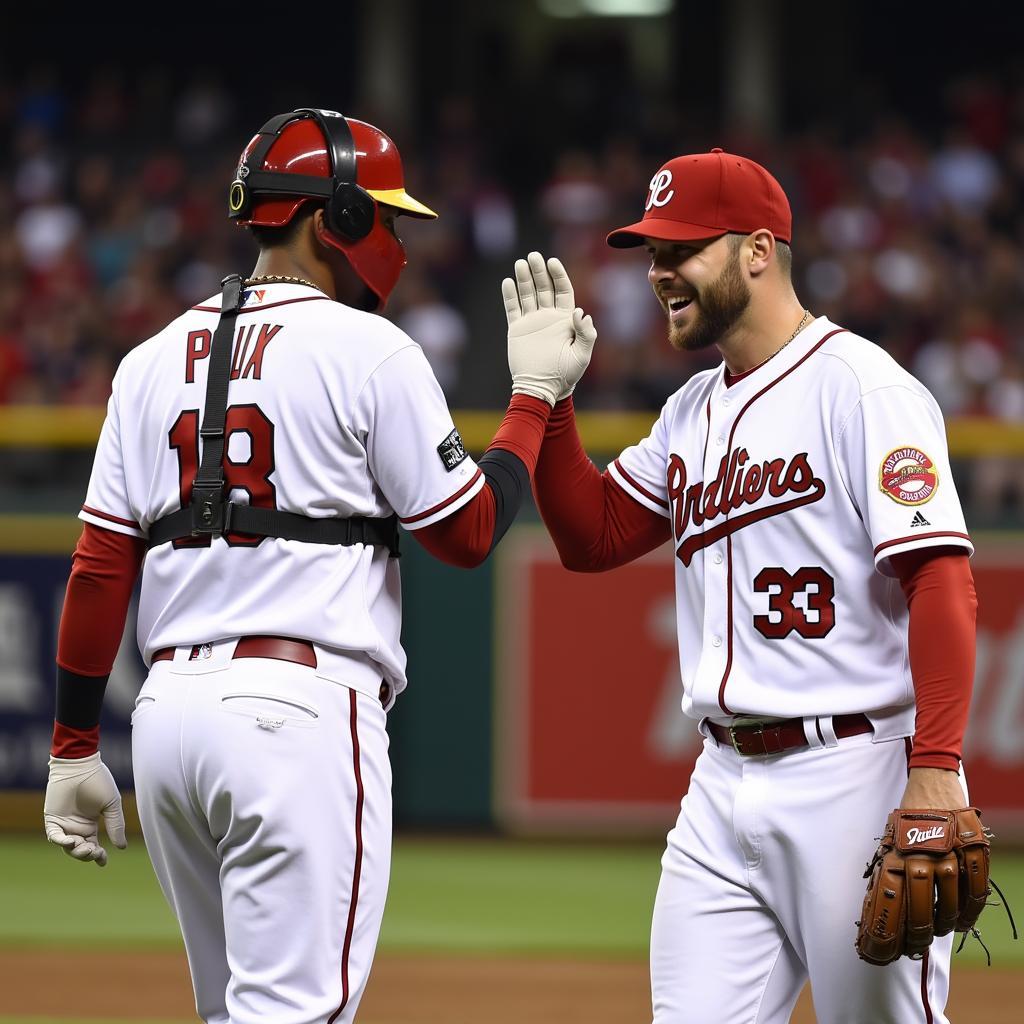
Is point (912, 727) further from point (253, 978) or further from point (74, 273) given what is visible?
point (74, 273)

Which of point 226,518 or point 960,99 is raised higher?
point 960,99

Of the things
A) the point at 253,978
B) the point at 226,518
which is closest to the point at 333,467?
the point at 226,518

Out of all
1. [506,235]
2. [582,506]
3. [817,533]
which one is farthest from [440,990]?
[506,235]

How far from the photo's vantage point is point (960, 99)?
15008mm

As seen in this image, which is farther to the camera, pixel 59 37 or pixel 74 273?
pixel 59 37

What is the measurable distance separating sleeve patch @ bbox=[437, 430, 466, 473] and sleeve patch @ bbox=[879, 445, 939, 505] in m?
0.72

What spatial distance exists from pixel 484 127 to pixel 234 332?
40.6ft

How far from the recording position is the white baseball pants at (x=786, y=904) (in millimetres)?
2961

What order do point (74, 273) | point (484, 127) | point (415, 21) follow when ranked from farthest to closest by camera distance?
point (415, 21)
point (484, 127)
point (74, 273)

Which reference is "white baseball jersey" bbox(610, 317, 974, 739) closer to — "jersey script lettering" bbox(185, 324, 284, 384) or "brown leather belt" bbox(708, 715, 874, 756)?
"brown leather belt" bbox(708, 715, 874, 756)

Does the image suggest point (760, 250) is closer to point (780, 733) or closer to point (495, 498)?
point (495, 498)

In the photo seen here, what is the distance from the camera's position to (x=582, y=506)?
11.8 ft

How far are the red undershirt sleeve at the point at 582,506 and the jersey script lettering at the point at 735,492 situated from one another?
236mm

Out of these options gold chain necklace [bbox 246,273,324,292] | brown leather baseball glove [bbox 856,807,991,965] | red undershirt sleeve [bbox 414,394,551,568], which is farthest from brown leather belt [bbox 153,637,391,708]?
brown leather baseball glove [bbox 856,807,991,965]
